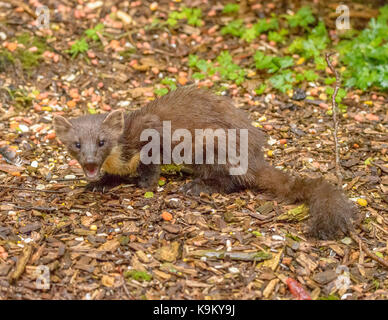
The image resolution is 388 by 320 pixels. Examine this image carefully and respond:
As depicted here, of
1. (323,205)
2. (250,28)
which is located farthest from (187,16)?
(323,205)

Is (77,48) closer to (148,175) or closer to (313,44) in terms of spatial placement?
(148,175)

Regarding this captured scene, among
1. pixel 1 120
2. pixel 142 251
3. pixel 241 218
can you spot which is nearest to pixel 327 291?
pixel 241 218

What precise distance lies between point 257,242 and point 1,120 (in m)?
4.50

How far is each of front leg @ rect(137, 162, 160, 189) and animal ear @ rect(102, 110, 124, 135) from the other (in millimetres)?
544

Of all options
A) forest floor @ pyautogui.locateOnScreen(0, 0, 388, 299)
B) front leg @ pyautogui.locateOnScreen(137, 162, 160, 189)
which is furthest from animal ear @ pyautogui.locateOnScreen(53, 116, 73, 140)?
front leg @ pyautogui.locateOnScreen(137, 162, 160, 189)

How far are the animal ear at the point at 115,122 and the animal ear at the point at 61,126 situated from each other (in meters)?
0.41

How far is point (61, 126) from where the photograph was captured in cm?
623

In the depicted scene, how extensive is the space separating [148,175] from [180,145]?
0.56 meters

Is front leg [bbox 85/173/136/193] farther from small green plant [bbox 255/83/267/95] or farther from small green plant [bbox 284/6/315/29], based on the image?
small green plant [bbox 284/6/315/29]

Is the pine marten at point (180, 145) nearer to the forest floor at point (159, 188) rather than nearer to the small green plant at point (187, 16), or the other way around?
the forest floor at point (159, 188)

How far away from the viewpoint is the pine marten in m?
6.12

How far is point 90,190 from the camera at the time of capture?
661cm

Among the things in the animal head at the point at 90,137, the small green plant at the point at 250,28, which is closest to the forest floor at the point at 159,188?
the small green plant at the point at 250,28

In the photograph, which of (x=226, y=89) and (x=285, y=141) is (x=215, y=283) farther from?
(x=226, y=89)
